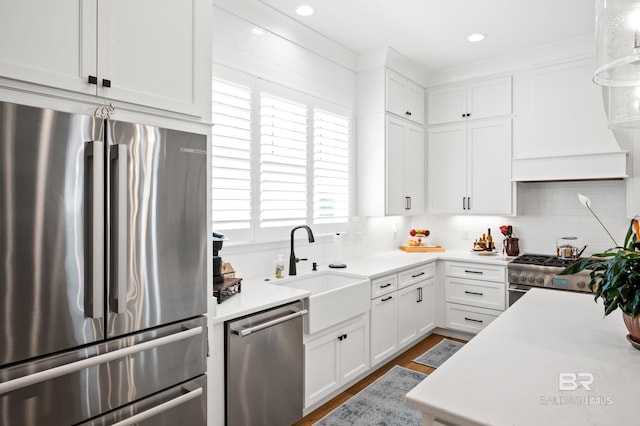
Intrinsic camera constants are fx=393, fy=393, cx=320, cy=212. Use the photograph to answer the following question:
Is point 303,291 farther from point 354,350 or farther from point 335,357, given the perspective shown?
point 354,350

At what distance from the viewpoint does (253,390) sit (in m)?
2.11

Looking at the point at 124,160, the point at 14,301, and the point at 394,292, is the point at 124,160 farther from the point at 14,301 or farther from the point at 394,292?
the point at 394,292

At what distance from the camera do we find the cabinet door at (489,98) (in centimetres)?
411

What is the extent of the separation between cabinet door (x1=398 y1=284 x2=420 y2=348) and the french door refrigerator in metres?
2.16

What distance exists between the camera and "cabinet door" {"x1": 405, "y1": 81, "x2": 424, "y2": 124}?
4.25m

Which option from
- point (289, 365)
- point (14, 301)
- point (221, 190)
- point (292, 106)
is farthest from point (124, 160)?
point (292, 106)

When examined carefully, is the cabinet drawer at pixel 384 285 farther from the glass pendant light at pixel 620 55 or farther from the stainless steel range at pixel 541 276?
the glass pendant light at pixel 620 55

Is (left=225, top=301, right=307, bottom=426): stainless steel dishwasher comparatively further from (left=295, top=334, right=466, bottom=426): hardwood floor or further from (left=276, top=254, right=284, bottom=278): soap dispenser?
(left=276, top=254, right=284, bottom=278): soap dispenser

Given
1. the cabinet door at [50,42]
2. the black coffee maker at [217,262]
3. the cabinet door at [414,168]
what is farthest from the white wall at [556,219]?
the cabinet door at [50,42]

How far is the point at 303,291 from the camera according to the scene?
8.12 ft

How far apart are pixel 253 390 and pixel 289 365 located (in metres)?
0.28

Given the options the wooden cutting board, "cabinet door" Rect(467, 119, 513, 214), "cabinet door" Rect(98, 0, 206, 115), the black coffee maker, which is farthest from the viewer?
the wooden cutting board

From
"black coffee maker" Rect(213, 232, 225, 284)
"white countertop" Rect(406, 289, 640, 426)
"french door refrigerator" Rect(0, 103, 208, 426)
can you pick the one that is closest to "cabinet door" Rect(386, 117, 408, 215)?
"black coffee maker" Rect(213, 232, 225, 284)

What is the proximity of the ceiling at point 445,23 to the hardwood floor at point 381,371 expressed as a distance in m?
2.92
